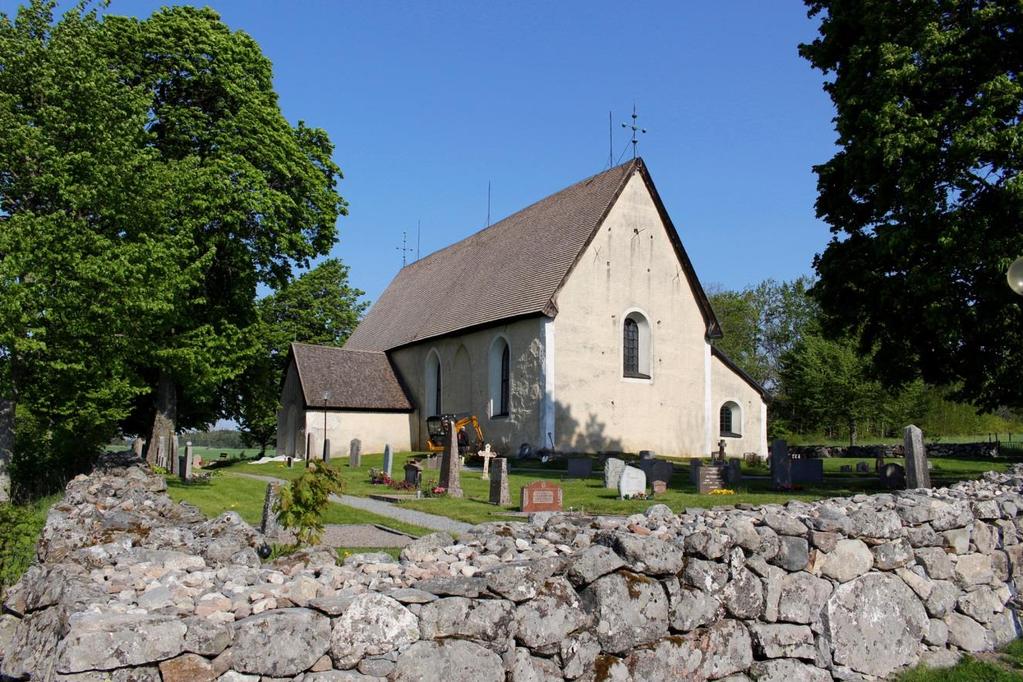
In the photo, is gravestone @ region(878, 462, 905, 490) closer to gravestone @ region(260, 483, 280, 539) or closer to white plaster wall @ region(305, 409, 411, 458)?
gravestone @ region(260, 483, 280, 539)

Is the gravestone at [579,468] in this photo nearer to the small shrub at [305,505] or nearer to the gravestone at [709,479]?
the gravestone at [709,479]

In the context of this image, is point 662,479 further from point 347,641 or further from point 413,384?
point 413,384

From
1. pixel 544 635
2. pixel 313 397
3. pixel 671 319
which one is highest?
pixel 671 319

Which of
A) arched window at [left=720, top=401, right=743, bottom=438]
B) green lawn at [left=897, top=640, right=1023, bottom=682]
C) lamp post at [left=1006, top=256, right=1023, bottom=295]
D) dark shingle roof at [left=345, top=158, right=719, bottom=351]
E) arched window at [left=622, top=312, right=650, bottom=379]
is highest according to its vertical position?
dark shingle roof at [left=345, top=158, right=719, bottom=351]

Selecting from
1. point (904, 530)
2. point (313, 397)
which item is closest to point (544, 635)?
point (904, 530)

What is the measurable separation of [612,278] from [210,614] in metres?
27.7

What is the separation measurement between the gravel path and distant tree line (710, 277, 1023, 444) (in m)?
29.4

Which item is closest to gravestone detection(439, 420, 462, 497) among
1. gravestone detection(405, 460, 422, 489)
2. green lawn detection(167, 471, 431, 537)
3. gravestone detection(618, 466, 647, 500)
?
gravestone detection(405, 460, 422, 489)

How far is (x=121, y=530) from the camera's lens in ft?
31.9

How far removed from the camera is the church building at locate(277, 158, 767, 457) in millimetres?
30734

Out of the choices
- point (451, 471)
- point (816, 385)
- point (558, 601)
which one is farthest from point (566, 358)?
point (816, 385)

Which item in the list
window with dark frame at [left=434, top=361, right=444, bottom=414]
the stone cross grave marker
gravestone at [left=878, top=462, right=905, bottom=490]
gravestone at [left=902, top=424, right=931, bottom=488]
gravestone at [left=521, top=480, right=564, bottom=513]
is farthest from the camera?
window with dark frame at [left=434, top=361, right=444, bottom=414]

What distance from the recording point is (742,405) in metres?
35.6

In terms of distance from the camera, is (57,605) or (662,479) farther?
(662,479)
